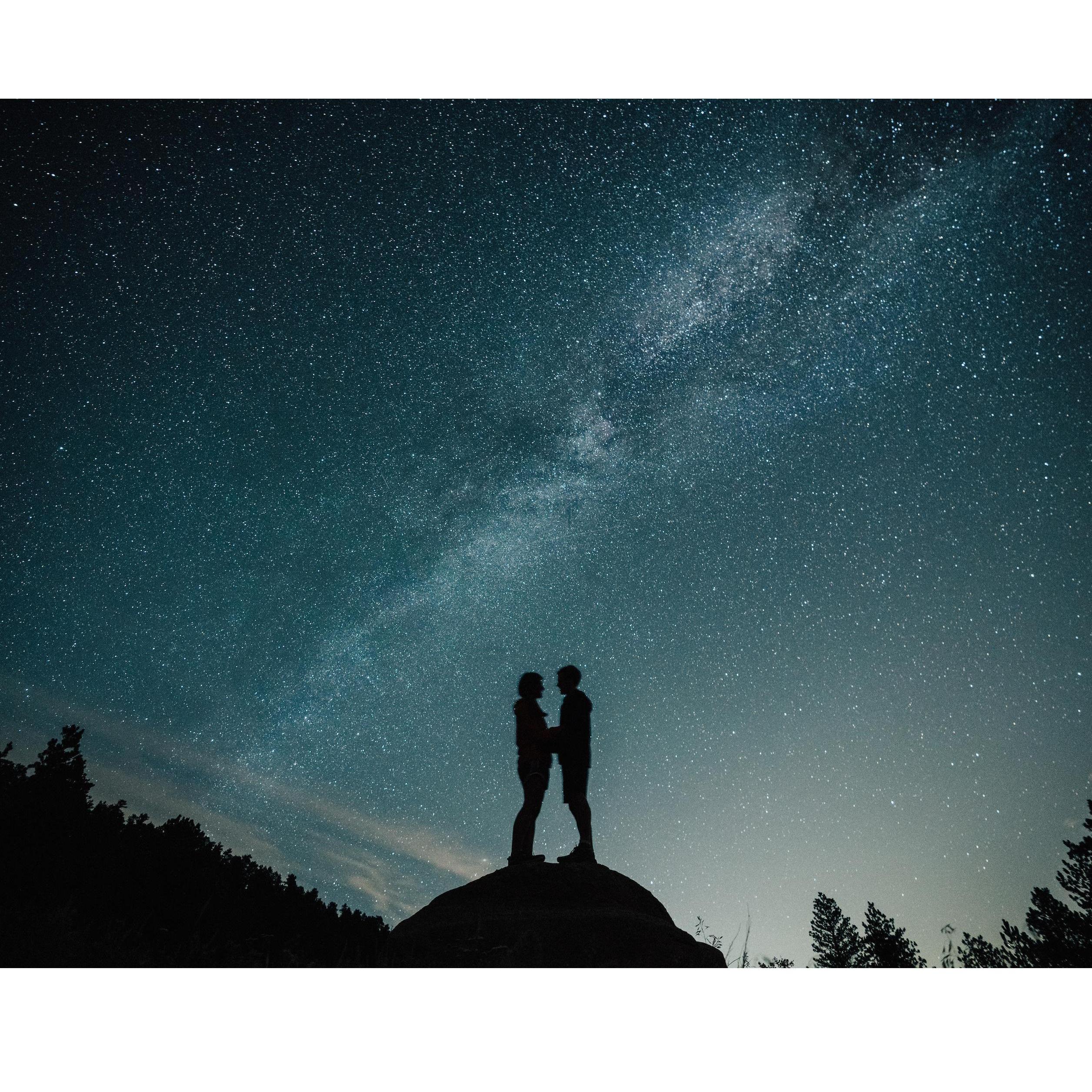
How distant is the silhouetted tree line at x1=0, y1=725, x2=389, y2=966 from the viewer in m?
11.4

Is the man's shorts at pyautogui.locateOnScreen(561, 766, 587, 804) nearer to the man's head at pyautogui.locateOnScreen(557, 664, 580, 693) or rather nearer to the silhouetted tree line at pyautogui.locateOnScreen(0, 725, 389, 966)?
the man's head at pyautogui.locateOnScreen(557, 664, 580, 693)

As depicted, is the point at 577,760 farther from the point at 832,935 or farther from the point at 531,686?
the point at 832,935

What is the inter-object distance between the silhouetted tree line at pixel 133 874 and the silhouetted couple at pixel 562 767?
179cm

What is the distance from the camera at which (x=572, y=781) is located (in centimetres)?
636

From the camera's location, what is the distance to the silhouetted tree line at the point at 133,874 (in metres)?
11.4

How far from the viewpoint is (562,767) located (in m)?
6.48

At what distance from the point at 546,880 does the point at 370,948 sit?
178 centimetres

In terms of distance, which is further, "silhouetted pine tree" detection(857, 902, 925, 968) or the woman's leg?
"silhouetted pine tree" detection(857, 902, 925, 968)

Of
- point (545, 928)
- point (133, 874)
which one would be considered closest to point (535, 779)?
point (545, 928)

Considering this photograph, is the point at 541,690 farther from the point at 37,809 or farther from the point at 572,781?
the point at 37,809

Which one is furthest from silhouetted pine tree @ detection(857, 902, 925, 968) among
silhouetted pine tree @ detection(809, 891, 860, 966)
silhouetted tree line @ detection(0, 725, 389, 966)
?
silhouetted tree line @ detection(0, 725, 389, 966)

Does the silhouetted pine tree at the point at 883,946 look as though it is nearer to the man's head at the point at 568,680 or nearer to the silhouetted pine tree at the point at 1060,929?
the silhouetted pine tree at the point at 1060,929

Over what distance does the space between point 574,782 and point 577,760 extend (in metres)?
0.22

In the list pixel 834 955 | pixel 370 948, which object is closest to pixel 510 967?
pixel 370 948
